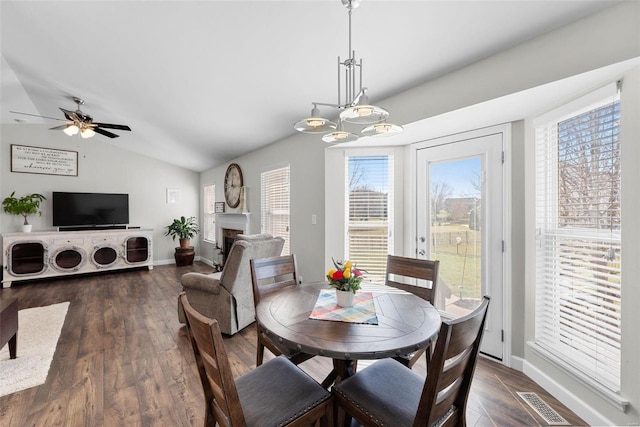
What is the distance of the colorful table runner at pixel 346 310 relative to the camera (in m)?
1.41

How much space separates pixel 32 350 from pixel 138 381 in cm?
135

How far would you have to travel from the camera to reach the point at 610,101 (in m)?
1.61

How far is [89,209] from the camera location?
5734mm

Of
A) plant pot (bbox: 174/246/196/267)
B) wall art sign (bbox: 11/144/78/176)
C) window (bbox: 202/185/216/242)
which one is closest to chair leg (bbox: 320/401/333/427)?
window (bbox: 202/185/216/242)

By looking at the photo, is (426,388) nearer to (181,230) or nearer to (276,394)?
(276,394)

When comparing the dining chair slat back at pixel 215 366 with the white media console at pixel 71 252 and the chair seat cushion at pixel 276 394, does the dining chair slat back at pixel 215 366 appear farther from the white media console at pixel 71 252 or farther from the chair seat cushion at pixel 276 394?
the white media console at pixel 71 252

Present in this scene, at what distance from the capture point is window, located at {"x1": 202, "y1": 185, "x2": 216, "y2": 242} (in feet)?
22.1

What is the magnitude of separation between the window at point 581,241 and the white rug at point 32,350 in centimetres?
389

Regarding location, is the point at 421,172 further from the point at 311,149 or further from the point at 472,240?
the point at 311,149

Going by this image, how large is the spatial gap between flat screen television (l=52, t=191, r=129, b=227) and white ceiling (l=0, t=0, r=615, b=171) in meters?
2.29

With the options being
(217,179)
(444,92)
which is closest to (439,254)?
(444,92)

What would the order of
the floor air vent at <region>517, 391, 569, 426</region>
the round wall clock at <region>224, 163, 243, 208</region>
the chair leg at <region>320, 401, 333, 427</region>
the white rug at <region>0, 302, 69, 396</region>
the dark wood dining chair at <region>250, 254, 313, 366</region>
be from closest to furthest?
the chair leg at <region>320, 401, 333, 427</region>
the floor air vent at <region>517, 391, 569, 426</region>
the dark wood dining chair at <region>250, 254, 313, 366</region>
the white rug at <region>0, 302, 69, 396</region>
the round wall clock at <region>224, 163, 243, 208</region>

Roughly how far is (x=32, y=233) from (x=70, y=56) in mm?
3973

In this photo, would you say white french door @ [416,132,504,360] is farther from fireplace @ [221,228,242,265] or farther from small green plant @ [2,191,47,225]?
Result: small green plant @ [2,191,47,225]
